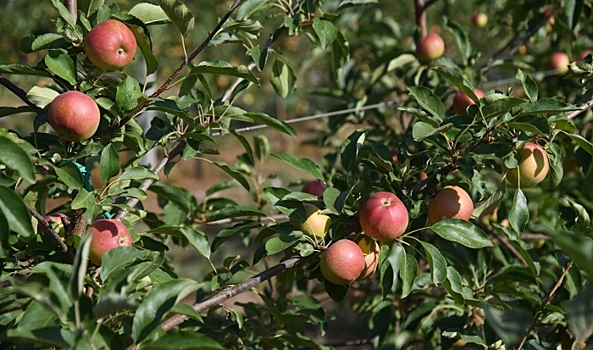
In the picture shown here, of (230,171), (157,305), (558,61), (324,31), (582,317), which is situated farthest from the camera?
(558,61)

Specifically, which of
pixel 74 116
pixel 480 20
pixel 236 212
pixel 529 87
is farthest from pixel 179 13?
pixel 480 20

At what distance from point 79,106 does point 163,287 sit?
31cm

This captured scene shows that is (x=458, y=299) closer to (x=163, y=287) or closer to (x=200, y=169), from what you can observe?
(x=163, y=287)

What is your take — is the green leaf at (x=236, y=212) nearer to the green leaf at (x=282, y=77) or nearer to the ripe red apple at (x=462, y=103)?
the green leaf at (x=282, y=77)

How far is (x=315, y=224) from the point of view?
1.02m

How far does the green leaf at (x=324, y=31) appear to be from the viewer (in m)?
1.25

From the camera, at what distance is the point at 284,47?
728 cm

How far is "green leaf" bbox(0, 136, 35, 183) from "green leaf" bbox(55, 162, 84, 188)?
157mm

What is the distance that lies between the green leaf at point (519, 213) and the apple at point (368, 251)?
0.66 ft

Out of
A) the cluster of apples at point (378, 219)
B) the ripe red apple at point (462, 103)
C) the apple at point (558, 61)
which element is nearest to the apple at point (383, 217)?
the cluster of apples at point (378, 219)

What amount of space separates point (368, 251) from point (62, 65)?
513 millimetres

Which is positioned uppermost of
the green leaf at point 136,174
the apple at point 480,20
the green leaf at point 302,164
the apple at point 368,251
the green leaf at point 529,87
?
the green leaf at point 136,174

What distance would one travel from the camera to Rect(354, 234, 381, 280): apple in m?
1.02

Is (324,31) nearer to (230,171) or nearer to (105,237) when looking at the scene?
(230,171)
